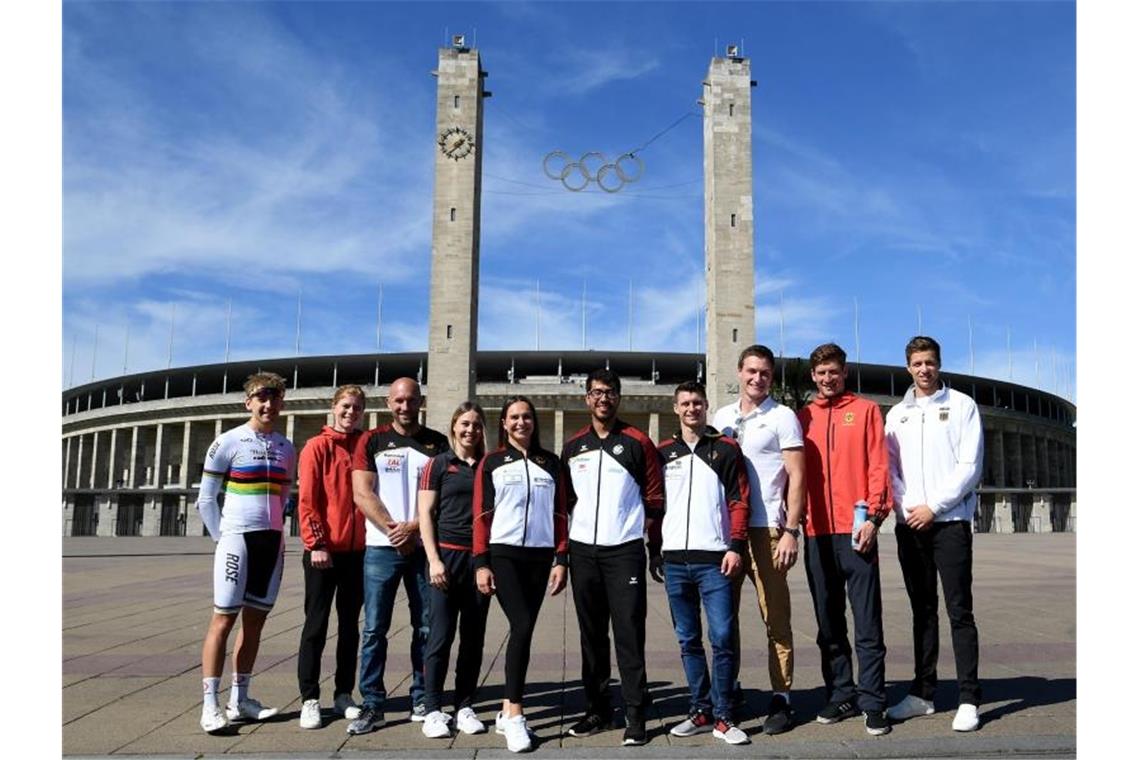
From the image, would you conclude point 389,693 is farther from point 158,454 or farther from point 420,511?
point 158,454

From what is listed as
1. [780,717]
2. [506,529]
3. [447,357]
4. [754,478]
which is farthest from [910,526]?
[447,357]

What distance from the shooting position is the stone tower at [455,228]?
1449 inches

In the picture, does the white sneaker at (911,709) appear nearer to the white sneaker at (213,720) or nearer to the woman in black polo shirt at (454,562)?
the woman in black polo shirt at (454,562)

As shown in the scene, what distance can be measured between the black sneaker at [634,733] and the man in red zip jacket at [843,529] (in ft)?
3.72

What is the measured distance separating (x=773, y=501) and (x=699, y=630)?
887 millimetres

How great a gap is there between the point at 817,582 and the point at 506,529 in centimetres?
195

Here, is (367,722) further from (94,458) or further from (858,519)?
(94,458)

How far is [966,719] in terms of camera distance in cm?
484

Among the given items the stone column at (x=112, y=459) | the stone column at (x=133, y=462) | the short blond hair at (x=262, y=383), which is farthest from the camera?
the stone column at (x=112, y=459)

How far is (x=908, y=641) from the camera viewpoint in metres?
7.78

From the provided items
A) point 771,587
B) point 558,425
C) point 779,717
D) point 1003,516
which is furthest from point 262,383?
point 558,425

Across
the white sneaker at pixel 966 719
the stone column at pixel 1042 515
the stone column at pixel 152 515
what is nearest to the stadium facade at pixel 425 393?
the stone column at pixel 1042 515

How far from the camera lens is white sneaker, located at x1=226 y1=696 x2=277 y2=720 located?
5121mm

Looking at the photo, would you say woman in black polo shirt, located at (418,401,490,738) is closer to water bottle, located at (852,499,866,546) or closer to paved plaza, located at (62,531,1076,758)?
paved plaza, located at (62,531,1076,758)
